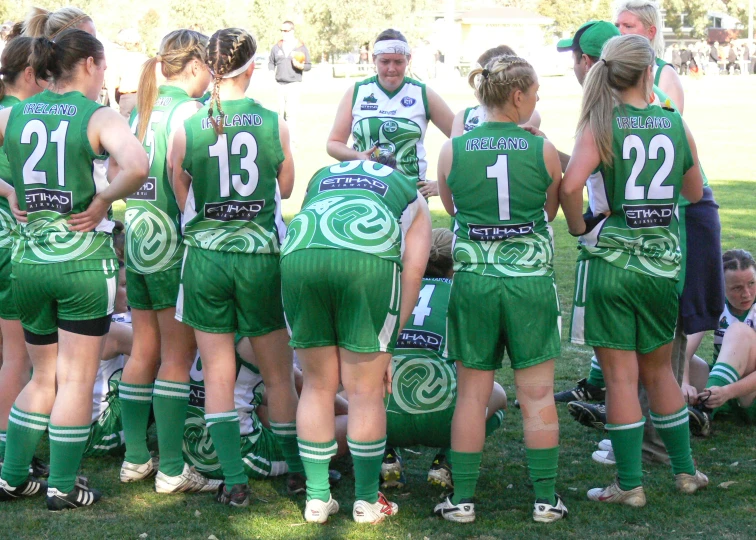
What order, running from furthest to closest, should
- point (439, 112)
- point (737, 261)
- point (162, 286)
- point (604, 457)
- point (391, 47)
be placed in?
point (439, 112)
point (391, 47)
point (737, 261)
point (604, 457)
point (162, 286)

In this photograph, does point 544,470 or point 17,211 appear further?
point 17,211

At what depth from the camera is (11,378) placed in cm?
462

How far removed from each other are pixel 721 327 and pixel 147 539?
349 centimetres

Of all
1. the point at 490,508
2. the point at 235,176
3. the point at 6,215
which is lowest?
the point at 490,508

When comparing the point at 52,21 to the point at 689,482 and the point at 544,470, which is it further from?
the point at 689,482

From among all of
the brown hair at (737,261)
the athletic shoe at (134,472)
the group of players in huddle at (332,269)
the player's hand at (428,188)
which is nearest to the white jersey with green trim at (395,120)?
the player's hand at (428,188)

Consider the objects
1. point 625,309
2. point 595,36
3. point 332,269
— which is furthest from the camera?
point 595,36

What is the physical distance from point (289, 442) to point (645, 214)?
1875 mm

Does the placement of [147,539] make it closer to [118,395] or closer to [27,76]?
[118,395]

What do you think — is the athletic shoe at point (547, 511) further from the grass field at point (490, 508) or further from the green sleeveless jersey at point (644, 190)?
the green sleeveless jersey at point (644, 190)

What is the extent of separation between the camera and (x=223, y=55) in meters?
4.02

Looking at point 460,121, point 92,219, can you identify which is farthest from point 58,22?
point 460,121

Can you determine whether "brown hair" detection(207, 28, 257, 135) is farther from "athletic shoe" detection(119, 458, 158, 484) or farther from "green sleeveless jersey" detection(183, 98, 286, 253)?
"athletic shoe" detection(119, 458, 158, 484)

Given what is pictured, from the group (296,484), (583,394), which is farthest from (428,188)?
(296,484)
